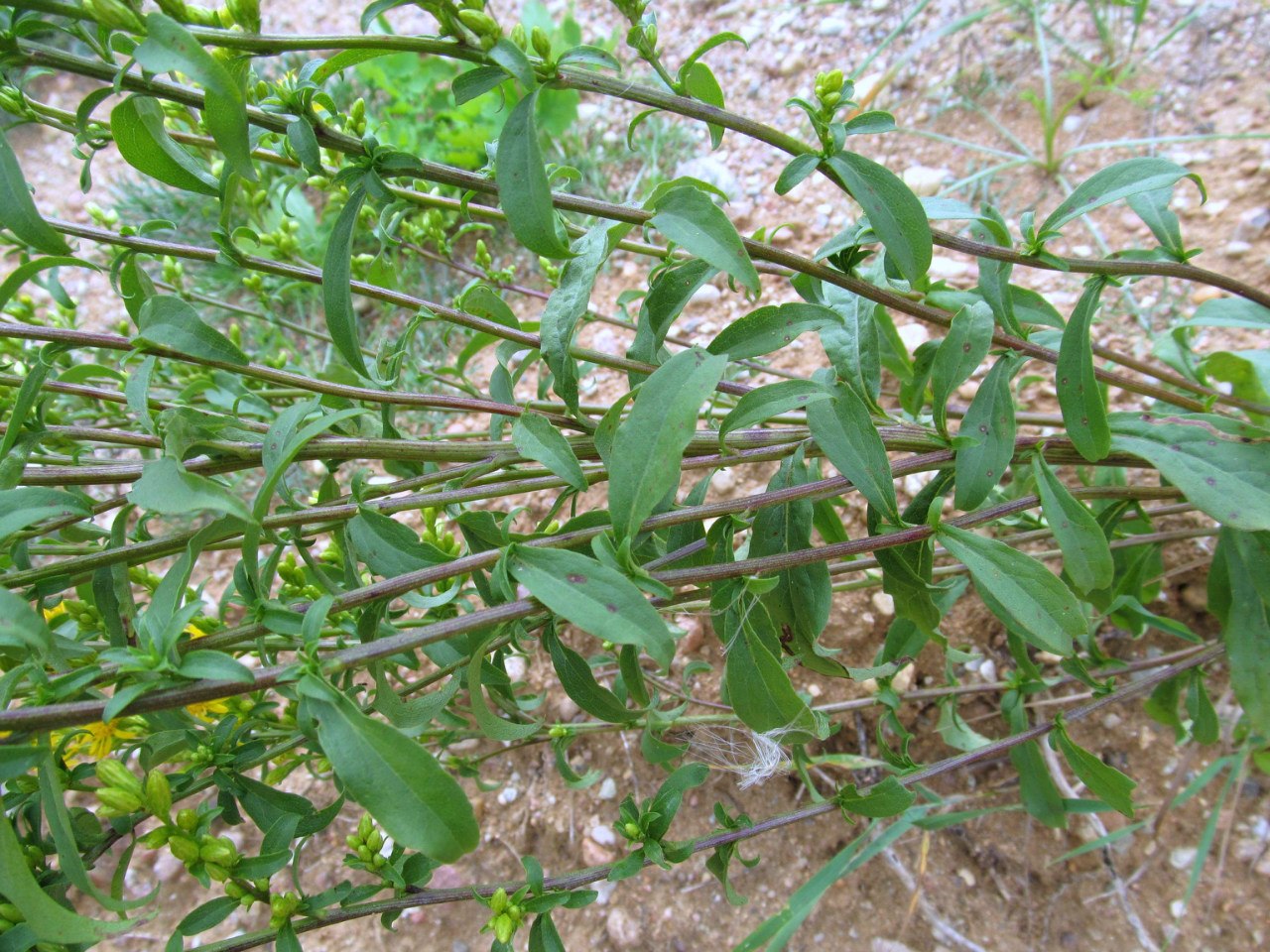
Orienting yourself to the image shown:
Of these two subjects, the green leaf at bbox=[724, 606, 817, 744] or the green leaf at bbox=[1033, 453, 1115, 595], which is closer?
the green leaf at bbox=[724, 606, 817, 744]

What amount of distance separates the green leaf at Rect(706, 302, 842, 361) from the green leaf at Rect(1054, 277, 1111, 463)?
Answer: 0.44 meters

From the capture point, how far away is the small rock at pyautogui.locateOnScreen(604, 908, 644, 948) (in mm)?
2186

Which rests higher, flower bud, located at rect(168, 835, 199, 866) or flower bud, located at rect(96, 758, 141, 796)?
flower bud, located at rect(96, 758, 141, 796)

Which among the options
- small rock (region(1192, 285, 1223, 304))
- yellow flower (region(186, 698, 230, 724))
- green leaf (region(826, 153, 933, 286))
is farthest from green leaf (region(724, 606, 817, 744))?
small rock (region(1192, 285, 1223, 304))

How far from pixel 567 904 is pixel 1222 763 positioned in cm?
165

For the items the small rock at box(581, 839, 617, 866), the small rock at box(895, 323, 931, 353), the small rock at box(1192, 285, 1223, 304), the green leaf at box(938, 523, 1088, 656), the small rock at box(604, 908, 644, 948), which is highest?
the small rock at box(1192, 285, 1223, 304)

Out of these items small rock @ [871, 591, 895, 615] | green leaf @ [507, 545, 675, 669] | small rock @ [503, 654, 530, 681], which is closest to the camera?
green leaf @ [507, 545, 675, 669]

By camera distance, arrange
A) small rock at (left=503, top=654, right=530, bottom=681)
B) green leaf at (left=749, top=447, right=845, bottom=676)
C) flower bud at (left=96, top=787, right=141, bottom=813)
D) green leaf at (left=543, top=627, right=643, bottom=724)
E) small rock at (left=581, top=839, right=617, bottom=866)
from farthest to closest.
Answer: small rock at (left=503, top=654, right=530, bottom=681), small rock at (left=581, top=839, right=617, bottom=866), green leaf at (left=749, top=447, right=845, bottom=676), green leaf at (left=543, top=627, right=643, bottom=724), flower bud at (left=96, top=787, right=141, bottom=813)

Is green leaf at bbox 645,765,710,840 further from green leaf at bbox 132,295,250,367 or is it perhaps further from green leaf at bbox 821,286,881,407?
green leaf at bbox 132,295,250,367

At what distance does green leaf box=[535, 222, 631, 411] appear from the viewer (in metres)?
1.40

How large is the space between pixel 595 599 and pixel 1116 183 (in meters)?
1.17

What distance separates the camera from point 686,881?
2.29m

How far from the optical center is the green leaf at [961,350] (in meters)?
1.46

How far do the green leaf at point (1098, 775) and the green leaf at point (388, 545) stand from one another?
1334 mm
